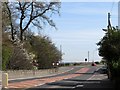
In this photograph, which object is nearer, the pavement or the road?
the pavement

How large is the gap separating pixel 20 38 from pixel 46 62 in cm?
1721

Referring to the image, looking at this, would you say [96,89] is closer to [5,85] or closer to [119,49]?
[119,49]

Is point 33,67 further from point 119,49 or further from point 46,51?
point 119,49

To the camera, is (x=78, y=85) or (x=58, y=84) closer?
(x=78, y=85)

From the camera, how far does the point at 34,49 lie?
89688 millimetres

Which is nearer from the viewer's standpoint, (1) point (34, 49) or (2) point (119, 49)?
(2) point (119, 49)

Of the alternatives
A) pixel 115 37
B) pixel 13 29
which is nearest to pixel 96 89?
pixel 115 37

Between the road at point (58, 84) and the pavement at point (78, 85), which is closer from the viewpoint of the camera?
the pavement at point (78, 85)

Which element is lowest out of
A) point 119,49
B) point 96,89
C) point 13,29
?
point 96,89

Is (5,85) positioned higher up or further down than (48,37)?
further down

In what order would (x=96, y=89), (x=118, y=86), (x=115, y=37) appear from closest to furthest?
(x=118, y=86)
(x=96, y=89)
(x=115, y=37)

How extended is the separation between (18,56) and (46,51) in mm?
18228

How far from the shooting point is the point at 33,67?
258 ft

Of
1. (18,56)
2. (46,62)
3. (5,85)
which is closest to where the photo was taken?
(5,85)
